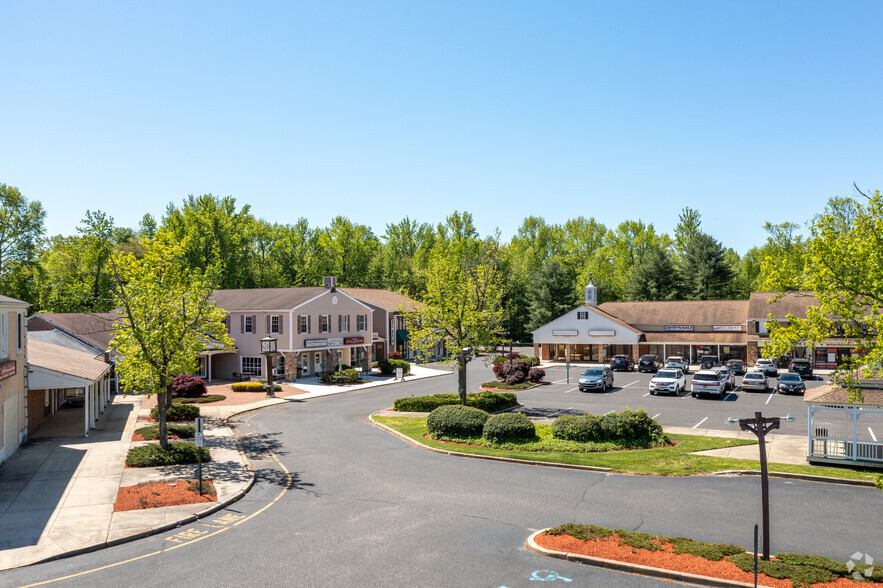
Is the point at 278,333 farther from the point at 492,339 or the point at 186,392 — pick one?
the point at 492,339

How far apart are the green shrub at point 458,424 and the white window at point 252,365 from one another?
85.8 feet

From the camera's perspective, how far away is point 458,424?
25.1 meters

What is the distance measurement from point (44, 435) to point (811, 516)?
2855cm

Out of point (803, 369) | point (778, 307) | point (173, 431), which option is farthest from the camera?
point (778, 307)

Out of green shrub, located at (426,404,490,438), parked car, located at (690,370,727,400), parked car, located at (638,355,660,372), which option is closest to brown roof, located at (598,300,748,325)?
parked car, located at (638,355,660,372)

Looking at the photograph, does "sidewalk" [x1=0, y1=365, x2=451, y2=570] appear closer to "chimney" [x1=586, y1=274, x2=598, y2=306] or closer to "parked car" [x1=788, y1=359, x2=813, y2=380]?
"parked car" [x1=788, y1=359, x2=813, y2=380]

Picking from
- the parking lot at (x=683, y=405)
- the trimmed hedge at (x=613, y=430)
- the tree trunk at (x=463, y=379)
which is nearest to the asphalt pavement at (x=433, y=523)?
the trimmed hedge at (x=613, y=430)

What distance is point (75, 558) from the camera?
43.0 ft

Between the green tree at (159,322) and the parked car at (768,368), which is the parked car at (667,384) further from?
the green tree at (159,322)

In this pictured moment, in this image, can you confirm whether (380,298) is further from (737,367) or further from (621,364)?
(737,367)

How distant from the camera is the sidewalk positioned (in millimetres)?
13992

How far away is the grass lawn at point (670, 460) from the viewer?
19.5 meters

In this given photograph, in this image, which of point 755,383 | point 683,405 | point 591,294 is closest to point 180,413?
point 683,405

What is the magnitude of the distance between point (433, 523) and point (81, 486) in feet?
37.3
